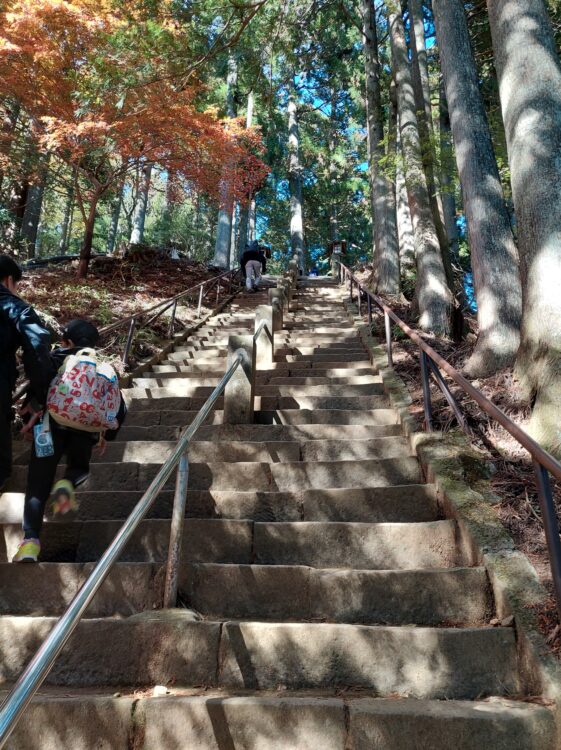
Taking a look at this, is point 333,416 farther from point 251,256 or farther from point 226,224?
point 226,224

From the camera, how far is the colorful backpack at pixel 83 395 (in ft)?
9.55

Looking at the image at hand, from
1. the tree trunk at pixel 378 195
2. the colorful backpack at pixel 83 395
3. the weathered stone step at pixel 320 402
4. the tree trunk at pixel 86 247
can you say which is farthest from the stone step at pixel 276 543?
the tree trunk at pixel 86 247

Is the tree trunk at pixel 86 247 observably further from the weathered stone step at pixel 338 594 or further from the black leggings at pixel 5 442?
the weathered stone step at pixel 338 594

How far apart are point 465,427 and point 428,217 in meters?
5.54

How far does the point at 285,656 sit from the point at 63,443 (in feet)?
5.80

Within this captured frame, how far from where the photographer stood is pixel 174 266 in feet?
50.3

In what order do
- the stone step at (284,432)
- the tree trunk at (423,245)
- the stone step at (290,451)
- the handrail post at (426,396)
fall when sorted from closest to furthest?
the handrail post at (426,396)
the stone step at (290,451)
the stone step at (284,432)
the tree trunk at (423,245)

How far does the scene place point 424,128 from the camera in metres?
9.95

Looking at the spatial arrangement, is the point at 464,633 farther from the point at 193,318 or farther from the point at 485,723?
the point at 193,318

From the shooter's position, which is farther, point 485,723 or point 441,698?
point 441,698

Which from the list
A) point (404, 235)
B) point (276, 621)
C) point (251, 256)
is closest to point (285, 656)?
point (276, 621)

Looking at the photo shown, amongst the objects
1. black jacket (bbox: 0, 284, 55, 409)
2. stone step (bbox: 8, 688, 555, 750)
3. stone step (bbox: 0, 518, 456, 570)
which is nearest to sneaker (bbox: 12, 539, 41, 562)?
stone step (bbox: 0, 518, 456, 570)

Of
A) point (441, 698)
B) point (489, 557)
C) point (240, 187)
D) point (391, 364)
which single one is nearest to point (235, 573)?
point (441, 698)

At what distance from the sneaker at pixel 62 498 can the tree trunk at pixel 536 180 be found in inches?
120
